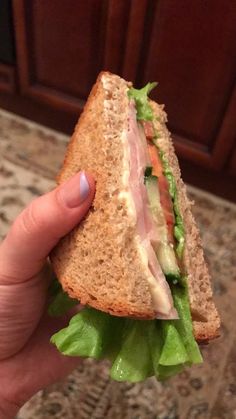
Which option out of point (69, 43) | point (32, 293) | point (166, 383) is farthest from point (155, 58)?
point (166, 383)

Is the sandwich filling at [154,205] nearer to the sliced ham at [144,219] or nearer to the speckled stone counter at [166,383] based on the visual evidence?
the sliced ham at [144,219]

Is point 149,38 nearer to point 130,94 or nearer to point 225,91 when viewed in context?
point 225,91

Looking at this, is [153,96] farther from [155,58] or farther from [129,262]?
[129,262]

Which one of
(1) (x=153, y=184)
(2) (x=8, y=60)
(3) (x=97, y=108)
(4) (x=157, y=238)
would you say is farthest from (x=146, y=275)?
(2) (x=8, y=60)

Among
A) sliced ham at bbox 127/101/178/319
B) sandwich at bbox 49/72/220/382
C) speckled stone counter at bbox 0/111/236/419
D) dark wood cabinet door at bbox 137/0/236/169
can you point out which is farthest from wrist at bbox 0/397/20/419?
dark wood cabinet door at bbox 137/0/236/169

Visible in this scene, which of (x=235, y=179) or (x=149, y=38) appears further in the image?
(x=235, y=179)

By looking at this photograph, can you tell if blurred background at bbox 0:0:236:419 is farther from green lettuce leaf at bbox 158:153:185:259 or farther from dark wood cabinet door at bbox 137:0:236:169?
green lettuce leaf at bbox 158:153:185:259

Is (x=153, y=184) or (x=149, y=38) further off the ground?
(x=153, y=184)
